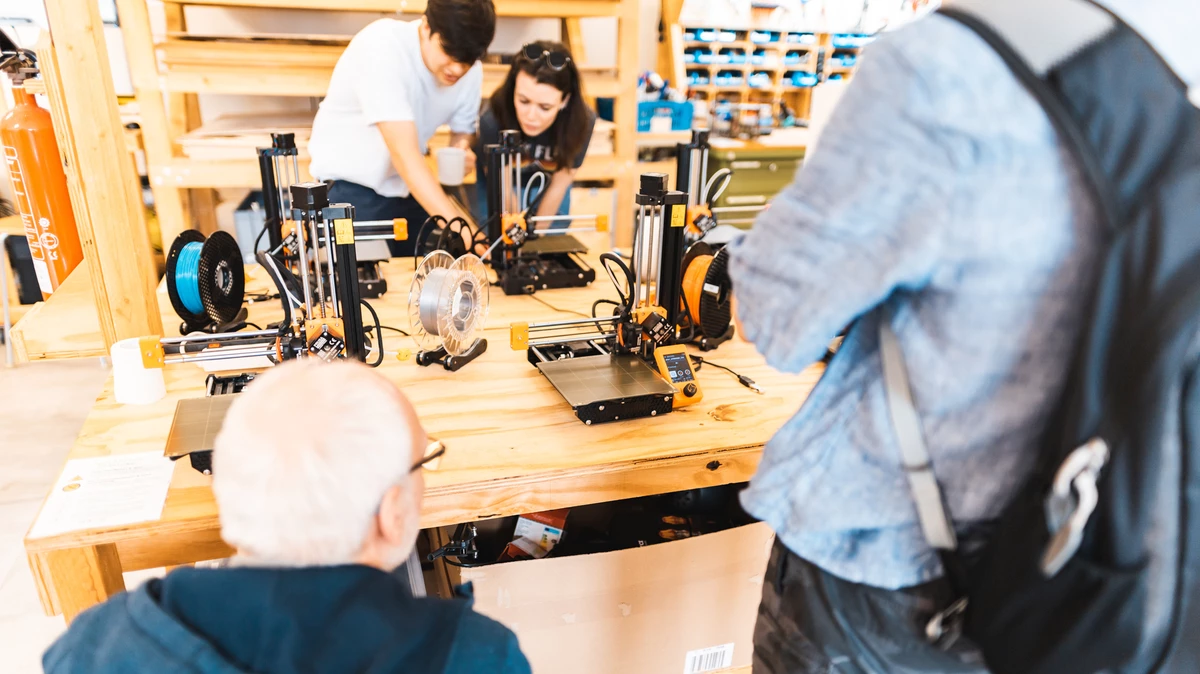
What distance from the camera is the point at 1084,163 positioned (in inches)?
25.8

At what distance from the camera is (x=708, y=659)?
1675 millimetres

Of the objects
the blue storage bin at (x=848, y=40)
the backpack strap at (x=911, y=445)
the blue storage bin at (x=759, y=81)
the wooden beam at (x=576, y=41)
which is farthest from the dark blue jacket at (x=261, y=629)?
the blue storage bin at (x=848, y=40)

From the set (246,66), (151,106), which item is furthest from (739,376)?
(151,106)

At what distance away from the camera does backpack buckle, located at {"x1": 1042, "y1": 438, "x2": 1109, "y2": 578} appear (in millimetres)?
680

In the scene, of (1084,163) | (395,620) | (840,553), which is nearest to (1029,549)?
(840,553)

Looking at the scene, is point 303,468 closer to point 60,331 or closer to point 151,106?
point 60,331

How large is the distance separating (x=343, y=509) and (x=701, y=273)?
1211 mm

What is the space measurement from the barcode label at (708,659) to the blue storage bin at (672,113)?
323 centimetres

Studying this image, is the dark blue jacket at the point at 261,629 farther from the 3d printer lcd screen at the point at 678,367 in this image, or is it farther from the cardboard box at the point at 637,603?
the 3d printer lcd screen at the point at 678,367

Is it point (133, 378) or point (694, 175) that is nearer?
Result: point (133, 378)

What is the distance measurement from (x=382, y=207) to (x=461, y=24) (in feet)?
2.45

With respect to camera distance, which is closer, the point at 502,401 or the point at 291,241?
the point at 502,401

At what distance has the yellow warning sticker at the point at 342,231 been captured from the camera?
1465mm

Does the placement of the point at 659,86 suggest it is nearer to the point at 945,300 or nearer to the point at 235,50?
the point at 235,50
